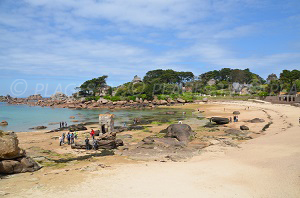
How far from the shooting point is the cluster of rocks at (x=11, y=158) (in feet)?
40.4

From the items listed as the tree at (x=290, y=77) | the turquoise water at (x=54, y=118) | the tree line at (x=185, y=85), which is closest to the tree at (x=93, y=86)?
the tree line at (x=185, y=85)

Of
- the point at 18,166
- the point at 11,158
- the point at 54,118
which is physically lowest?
the point at 54,118

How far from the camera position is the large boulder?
40.4 ft

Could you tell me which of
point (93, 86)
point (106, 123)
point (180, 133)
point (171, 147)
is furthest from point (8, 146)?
point (93, 86)

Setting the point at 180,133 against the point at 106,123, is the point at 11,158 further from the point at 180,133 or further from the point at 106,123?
the point at 180,133

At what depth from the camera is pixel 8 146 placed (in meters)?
12.5

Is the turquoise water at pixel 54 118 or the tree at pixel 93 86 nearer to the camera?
the turquoise water at pixel 54 118

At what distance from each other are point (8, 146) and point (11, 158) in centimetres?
102

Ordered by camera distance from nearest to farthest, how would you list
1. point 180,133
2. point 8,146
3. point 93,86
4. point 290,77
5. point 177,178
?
point 177,178, point 8,146, point 180,133, point 290,77, point 93,86

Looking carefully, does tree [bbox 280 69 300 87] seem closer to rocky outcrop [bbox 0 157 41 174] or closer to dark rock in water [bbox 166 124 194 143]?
dark rock in water [bbox 166 124 194 143]

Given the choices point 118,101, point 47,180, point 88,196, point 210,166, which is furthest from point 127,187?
point 118,101

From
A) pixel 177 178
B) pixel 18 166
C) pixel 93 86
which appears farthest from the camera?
pixel 93 86

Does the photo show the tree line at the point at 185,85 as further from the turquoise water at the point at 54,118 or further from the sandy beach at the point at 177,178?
the sandy beach at the point at 177,178

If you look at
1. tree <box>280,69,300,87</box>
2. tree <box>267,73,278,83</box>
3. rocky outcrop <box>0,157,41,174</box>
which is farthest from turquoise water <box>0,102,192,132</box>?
tree <box>267,73,278,83</box>
